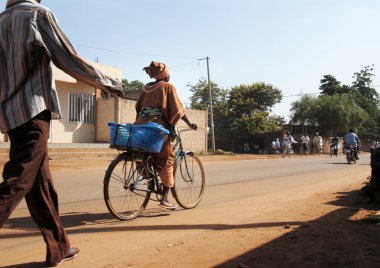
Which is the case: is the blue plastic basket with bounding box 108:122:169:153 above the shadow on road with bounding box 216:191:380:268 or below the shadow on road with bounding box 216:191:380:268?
above

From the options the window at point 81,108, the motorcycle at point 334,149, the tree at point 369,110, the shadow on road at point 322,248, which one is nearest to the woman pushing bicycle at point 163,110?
the shadow on road at point 322,248

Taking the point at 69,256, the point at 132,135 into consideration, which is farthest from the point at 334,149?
the point at 69,256

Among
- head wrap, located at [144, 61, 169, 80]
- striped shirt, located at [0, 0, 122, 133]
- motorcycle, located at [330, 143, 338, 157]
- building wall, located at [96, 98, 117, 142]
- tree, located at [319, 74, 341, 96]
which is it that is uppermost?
tree, located at [319, 74, 341, 96]

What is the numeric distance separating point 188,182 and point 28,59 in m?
3.60

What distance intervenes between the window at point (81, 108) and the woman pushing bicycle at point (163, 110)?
1720cm

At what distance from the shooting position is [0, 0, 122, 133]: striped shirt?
3.29 m

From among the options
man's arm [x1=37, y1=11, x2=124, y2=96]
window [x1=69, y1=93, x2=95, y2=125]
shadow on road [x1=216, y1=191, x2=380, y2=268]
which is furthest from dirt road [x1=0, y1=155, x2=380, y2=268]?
window [x1=69, y1=93, x2=95, y2=125]

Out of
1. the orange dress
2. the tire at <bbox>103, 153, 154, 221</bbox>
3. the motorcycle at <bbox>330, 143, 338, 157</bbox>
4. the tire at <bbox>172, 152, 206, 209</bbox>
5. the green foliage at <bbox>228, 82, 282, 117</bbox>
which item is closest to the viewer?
the tire at <bbox>103, 153, 154, 221</bbox>

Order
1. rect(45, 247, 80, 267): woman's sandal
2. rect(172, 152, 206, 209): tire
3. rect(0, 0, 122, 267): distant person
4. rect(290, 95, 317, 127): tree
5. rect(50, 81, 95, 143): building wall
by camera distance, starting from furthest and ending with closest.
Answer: rect(290, 95, 317, 127): tree → rect(50, 81, 95, 143): building wall → rect(172, 152, 206, 209): tire → rect(45, 247, 80, 267): woman's sandal → rect(0, 0, 122, 267): distant person

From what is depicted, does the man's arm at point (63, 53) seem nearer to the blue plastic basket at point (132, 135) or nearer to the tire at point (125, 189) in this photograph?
the blue plastic basket at point (132, 135)

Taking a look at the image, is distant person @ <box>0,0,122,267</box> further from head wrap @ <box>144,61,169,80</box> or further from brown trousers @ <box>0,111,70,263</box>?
head wrap @ <box>144,61,169,80</box>

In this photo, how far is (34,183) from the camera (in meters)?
3.36

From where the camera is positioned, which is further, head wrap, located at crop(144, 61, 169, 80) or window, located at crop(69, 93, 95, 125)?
window, located at crop(69, 93, 95, 125)

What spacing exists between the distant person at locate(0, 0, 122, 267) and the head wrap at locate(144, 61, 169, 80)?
234cm
